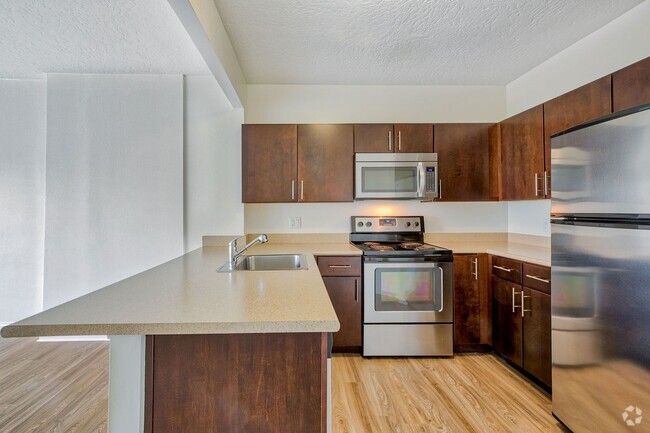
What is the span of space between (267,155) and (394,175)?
1131 millimetres

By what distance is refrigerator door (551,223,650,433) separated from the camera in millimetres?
1357

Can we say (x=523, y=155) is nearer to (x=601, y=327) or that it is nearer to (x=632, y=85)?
(x=632, y=85)

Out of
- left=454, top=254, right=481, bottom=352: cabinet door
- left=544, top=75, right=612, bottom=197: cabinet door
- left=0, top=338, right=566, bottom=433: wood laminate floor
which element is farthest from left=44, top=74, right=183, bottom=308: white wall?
left=544, top=75, right=612, bottom=197: cabinet door

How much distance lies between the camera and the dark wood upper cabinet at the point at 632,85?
1.65m

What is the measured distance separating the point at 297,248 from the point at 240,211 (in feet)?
2.12

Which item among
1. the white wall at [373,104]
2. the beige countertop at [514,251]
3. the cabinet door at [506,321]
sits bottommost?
the cabinet door at [506,321]

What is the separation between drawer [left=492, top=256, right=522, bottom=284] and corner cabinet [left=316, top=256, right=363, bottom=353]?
109 centimetres

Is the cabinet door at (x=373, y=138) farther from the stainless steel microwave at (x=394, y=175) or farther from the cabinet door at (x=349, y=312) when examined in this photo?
the cabinet door at (x=349, y=312)

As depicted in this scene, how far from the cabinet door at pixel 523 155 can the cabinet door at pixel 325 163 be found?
4.28 ft

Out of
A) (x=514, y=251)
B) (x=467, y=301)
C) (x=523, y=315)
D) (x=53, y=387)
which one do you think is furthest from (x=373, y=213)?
(x=53, y=387)

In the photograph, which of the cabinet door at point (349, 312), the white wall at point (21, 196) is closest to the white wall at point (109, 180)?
the white wall at point (21, 196)

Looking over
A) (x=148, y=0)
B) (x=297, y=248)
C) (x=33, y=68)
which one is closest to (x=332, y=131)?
(x=297, y=248)

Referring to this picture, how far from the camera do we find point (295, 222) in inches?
131

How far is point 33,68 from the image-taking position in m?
3.02
